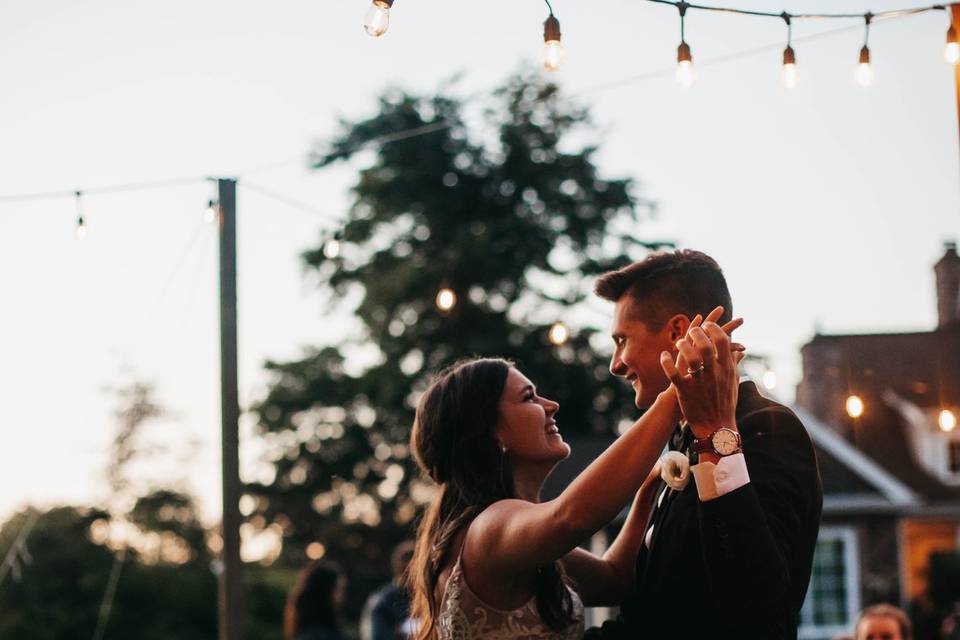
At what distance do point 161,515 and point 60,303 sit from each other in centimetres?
1046

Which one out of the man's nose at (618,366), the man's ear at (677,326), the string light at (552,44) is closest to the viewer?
the man's ear at (677,326)

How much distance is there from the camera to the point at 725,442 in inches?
84.5

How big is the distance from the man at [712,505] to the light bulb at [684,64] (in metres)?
2.04

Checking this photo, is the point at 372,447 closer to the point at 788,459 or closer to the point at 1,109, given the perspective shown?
the point at 1,109

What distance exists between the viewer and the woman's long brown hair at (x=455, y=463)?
9.40 ft

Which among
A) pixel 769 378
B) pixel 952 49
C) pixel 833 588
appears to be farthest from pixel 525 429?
pixel 833 588

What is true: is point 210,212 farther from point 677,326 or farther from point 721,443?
point 721,443

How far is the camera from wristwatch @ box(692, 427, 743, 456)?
2.14 meters

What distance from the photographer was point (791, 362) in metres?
11.6

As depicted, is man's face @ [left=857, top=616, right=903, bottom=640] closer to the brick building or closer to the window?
the brick building

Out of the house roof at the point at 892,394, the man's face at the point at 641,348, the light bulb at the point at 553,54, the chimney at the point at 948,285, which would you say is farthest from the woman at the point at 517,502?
the chimney at the point at 948,285

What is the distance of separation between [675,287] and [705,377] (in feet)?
1.87

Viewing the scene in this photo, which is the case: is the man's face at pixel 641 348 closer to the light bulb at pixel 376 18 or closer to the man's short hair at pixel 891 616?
the light bulb at pixel 376 18

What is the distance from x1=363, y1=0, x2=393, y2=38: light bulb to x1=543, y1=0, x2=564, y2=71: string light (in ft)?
2.56
